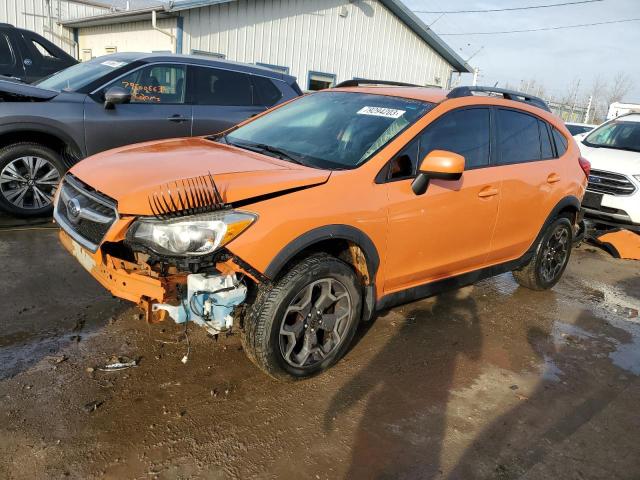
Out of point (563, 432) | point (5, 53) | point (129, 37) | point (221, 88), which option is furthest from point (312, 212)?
point (129, 37)

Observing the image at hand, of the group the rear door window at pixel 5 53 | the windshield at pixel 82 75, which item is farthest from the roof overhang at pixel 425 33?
the windshield at pixel 82 75

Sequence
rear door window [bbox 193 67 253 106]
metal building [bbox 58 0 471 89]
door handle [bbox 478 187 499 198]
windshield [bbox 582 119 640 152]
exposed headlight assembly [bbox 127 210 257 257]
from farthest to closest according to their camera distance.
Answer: metal building [bbox 58 0 471 89] → windshield [bbox 582 119 640 152] → rear door window [bbox 193 67 253 106] → door handle [bbox 478 187 499 198] → exposed headlight assembly [bbox 127 210 257 257]

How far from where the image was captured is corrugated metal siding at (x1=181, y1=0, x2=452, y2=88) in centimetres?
1430

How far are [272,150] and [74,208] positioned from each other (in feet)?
4.27

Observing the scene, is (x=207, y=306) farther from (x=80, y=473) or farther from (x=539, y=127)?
(x=539, y=127)

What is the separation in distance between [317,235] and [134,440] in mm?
1394

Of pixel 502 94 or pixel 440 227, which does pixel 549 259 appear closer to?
pixel 502 94

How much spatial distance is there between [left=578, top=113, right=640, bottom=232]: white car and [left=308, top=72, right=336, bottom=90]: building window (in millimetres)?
10514

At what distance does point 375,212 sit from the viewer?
10.4 ft

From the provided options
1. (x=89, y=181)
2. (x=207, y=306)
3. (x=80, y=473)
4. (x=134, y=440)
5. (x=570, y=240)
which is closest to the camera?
(x=80, y=473)

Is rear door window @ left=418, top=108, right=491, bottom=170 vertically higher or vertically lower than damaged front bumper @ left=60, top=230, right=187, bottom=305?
higher

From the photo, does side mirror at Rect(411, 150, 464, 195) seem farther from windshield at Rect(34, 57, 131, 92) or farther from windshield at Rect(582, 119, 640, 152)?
windshield at Rect(582, 119, 640, 152)

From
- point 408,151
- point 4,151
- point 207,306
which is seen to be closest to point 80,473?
point 207,306

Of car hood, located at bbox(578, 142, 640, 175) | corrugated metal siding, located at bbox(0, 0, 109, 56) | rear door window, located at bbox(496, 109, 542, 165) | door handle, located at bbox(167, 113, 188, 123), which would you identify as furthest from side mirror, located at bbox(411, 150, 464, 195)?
corrugated metal siding, located at bbox(0, 0, 109, 56)
